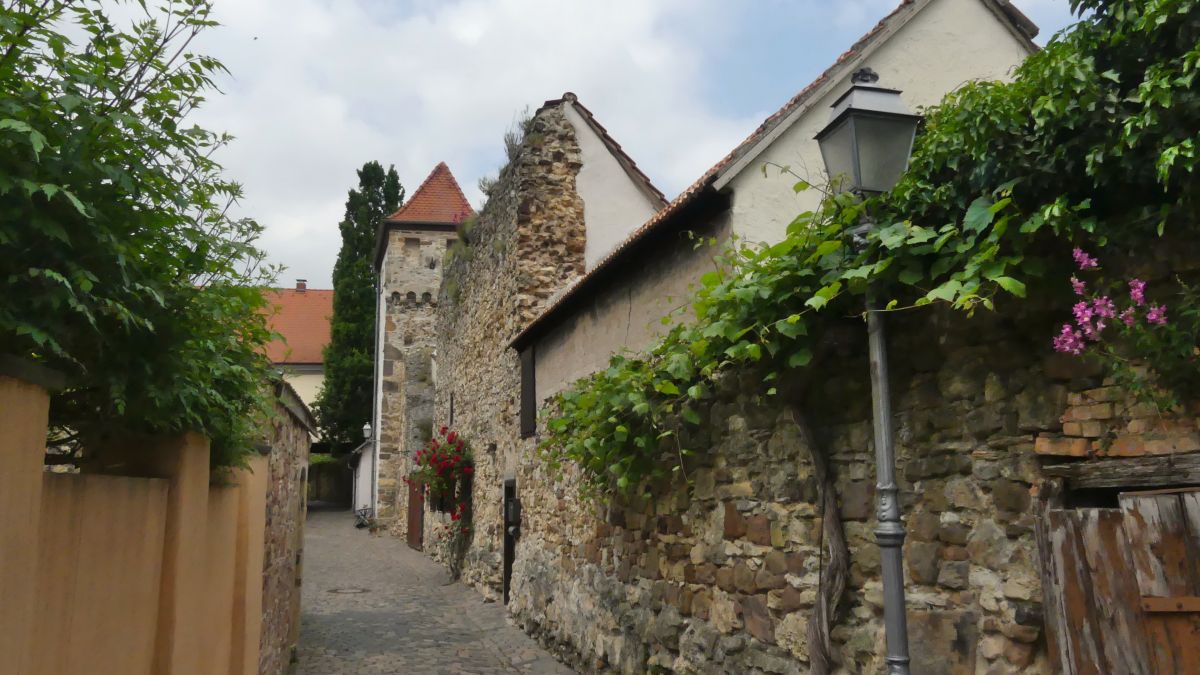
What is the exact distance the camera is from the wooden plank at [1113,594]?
291 centimetres

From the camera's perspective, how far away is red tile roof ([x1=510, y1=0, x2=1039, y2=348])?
701cm

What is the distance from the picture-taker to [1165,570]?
285 centimetres

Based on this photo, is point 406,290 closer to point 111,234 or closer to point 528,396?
point 528,396

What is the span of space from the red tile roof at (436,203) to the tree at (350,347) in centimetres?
704

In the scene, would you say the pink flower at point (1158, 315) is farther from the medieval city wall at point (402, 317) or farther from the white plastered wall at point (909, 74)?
the medieval city wall at point (402, 317)

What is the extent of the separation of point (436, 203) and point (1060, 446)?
29.8m

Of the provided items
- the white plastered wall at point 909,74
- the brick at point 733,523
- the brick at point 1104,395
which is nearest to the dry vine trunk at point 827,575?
the brick at point 733,523

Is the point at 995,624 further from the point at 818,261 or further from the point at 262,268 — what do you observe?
the point at 262,268

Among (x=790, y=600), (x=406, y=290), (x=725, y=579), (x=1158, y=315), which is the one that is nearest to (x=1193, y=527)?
(x=1158, y=315)

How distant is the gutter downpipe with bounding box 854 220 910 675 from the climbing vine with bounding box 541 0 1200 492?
0.17 m

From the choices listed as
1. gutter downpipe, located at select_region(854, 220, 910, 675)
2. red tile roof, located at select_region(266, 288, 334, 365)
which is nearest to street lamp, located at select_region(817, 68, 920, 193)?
gutter downpipe, located at select_region(854, 220, 910, 675)

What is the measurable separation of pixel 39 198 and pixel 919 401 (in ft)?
11.1

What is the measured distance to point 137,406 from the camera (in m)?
3.13

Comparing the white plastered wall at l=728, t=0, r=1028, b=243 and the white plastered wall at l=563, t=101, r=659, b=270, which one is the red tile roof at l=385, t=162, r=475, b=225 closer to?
the white plastered wall at l=563, t=101, r=659, b=270
